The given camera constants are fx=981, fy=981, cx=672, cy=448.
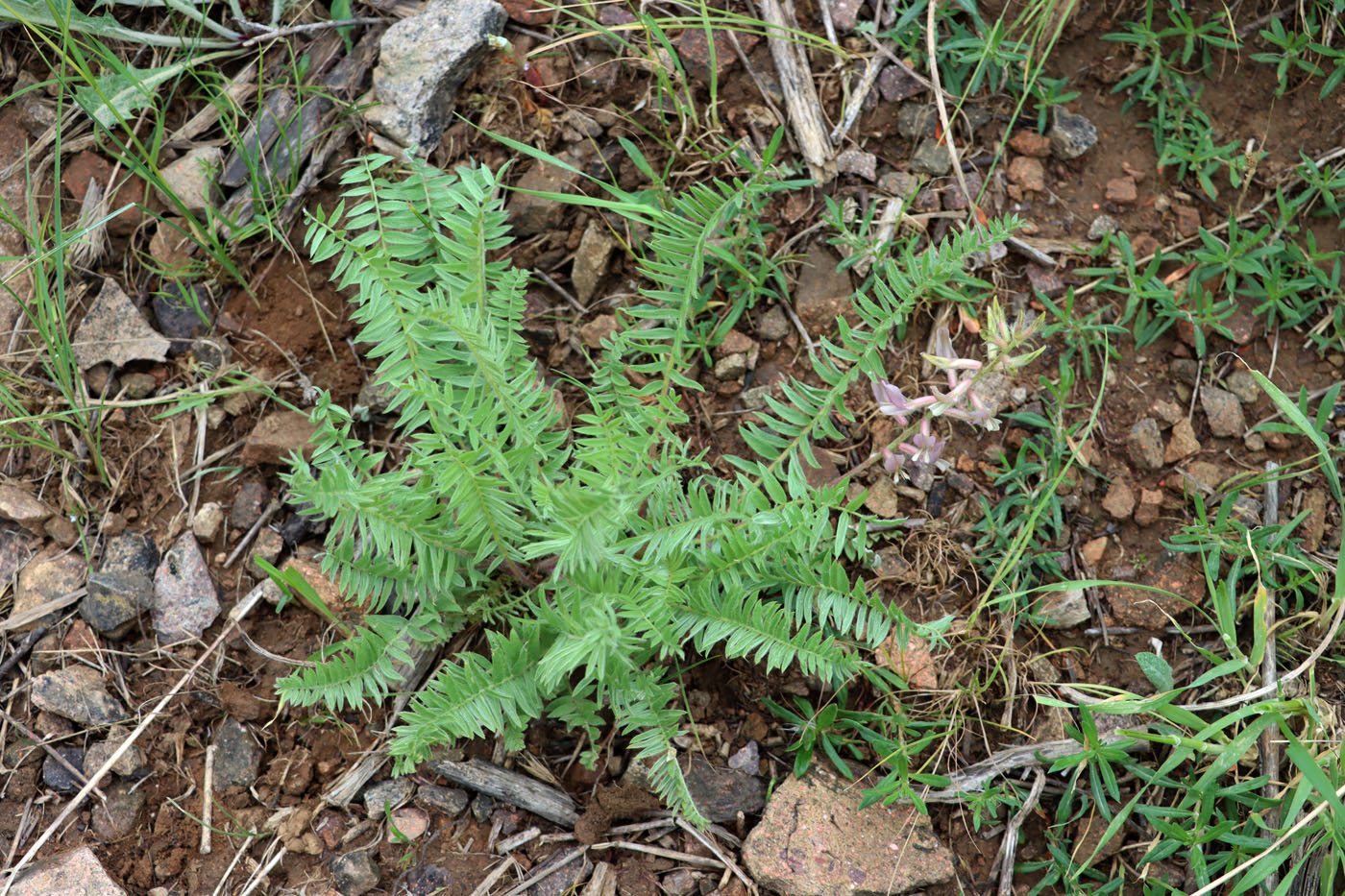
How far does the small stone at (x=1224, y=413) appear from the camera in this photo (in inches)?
115

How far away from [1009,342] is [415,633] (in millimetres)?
1628

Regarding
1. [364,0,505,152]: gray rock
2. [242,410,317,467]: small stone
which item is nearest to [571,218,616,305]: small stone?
[364,0,505,152]: gray rock

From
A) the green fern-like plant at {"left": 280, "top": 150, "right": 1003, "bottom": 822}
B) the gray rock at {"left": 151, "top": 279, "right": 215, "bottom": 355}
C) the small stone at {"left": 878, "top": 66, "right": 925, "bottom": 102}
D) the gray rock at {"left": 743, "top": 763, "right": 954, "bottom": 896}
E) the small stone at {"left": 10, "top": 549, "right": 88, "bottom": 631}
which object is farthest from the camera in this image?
the small stone at {"left": 878, "top": 66, "right": 925, "bottom": 102}

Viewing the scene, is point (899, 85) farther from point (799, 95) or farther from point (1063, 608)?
point (1063, 608)

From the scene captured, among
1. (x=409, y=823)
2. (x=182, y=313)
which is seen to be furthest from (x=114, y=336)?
(x=409, y=823)

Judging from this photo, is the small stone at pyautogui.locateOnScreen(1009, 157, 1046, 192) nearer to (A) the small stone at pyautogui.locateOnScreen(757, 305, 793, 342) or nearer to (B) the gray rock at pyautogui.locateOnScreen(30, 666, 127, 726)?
(A) the small stone at pyautogui.locateOnScreen(757, 305, 793, 342)

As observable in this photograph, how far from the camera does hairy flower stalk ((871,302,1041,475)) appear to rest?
2273 mm

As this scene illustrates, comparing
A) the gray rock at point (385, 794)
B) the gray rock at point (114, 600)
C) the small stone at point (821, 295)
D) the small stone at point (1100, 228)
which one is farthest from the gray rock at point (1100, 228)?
the gray rock at point (114, 600)

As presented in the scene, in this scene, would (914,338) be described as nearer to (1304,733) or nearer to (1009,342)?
(1009,342)

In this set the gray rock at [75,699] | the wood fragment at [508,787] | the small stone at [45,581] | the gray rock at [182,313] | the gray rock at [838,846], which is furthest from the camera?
the gray rock at [182,313]

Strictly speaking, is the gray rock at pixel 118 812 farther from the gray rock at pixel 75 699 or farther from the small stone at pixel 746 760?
the small stone at pixel 746 760

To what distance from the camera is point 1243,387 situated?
117 inches

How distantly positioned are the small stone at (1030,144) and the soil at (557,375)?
0.07 metres

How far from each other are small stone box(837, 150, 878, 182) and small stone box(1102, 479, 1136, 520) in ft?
3.94
